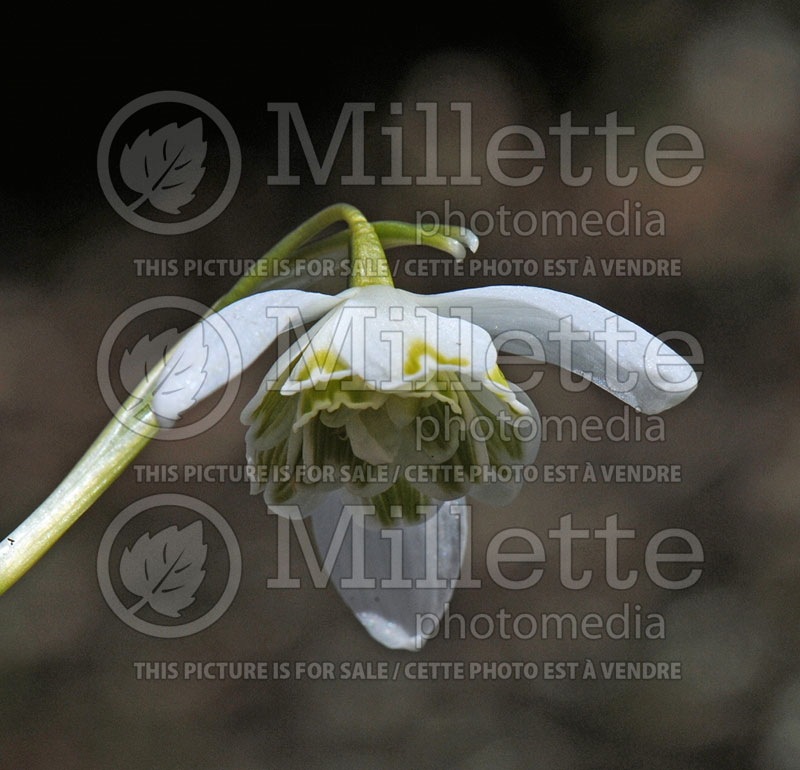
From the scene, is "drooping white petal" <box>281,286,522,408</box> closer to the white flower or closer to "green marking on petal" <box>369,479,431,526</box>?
the white flower

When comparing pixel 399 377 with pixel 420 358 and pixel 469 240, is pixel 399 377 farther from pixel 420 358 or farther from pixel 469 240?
pixel 469 240

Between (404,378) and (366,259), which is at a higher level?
(366,259)

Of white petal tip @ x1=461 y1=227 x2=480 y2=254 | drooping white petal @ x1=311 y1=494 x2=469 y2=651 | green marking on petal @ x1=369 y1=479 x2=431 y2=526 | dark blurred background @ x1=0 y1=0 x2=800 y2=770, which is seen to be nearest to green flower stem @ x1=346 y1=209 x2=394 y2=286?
white petal tip @ x1=461 y1=227 x2=480 y2=254

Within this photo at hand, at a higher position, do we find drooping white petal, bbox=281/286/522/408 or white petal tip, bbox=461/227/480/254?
white petal tip, bbox=461/227/480/254

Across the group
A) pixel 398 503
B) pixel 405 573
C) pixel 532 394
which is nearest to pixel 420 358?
pixel 398 503

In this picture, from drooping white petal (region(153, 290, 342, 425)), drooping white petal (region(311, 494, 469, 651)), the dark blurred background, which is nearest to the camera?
drooping white petal (region(153, 290, 342, 425))

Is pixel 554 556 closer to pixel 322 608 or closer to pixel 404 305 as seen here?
pixel 322 608

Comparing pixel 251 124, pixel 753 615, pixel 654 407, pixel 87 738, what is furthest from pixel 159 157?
pixel 753 615
